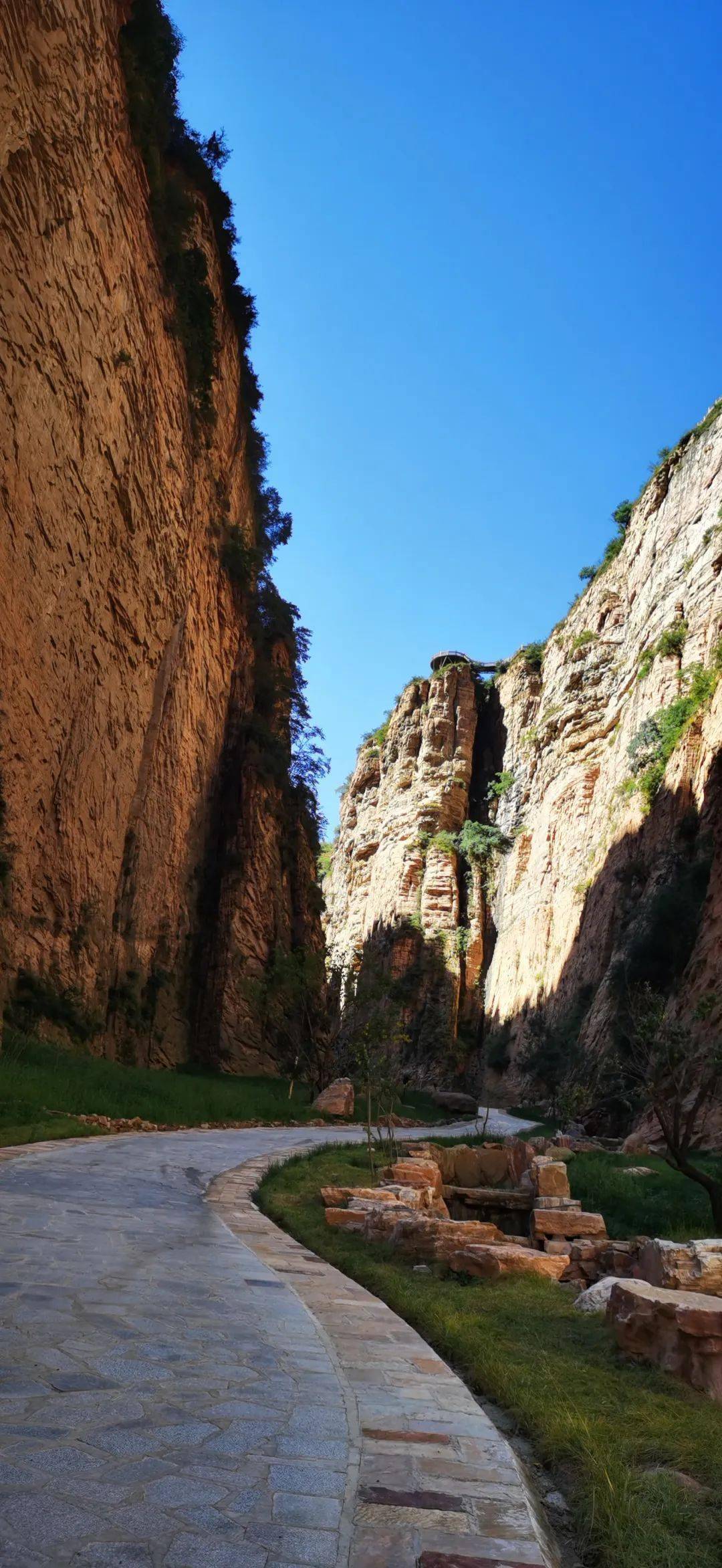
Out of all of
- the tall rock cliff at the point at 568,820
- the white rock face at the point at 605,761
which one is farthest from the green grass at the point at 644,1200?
the white rock face at the point at 605,761

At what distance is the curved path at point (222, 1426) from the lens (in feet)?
7.15

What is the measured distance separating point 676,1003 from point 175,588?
55.9ft

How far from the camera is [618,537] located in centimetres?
4906

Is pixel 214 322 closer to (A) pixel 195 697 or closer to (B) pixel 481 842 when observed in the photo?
(A) pixel 195 697

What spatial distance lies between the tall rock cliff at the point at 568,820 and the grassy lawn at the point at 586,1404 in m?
8.29

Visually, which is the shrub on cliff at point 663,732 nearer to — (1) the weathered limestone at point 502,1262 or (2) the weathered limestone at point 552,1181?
(2) the weathered limestone at point 552,1181

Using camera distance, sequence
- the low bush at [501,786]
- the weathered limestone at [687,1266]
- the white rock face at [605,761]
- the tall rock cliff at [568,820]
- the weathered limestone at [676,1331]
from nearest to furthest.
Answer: the weathered limestone at [676,1331]
the weathered limestone at [687,1266]
the tall rock cliff at [568,820]
the white rock face at [605,761]
the low bush at [501,786]

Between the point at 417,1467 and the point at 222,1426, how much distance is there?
2.04 ft

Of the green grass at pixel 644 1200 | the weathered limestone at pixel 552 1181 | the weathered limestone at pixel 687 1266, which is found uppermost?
the weathered limestone at pixel 687 1266

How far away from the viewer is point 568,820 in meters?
45.1

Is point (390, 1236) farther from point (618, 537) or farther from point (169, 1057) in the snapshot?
point (618, 537)

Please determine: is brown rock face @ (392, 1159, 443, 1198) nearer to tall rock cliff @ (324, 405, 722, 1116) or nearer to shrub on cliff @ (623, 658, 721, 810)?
tall rock cliff @ (324, 405, 722, 1116)

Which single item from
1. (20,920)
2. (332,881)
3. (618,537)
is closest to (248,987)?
(20,920)

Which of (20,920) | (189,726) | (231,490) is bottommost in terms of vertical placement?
(20,920)
